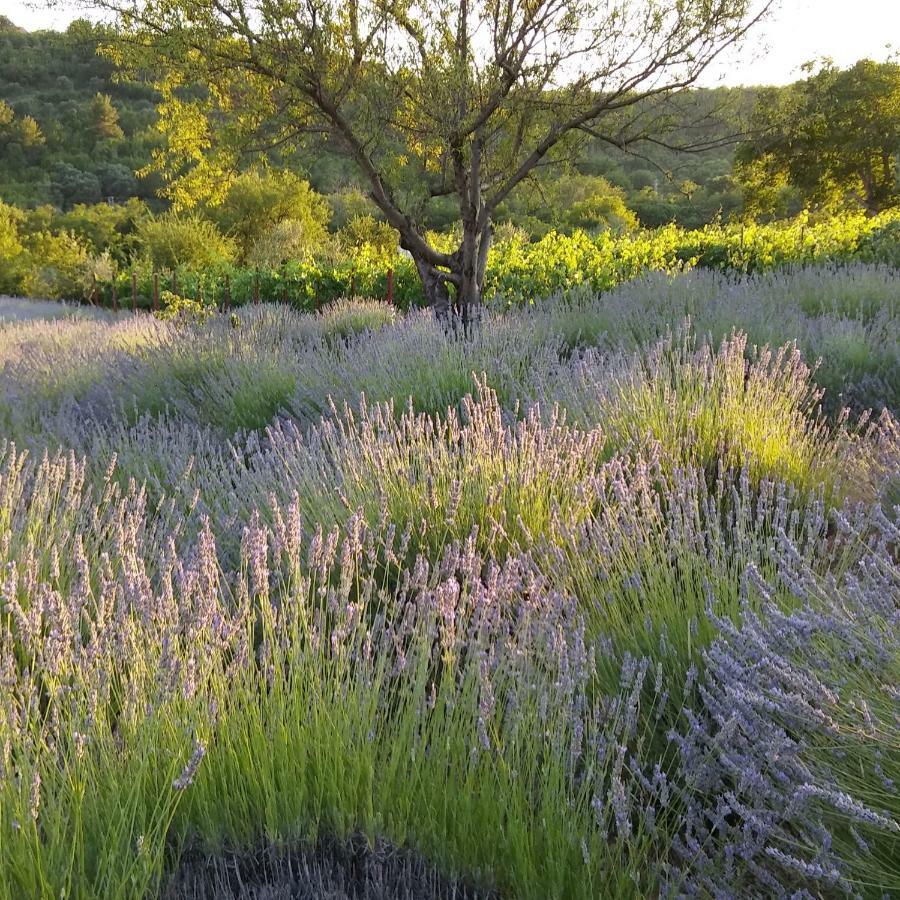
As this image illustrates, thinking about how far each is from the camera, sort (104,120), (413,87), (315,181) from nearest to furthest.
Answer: (413,87) < (315,181) < (104,120)

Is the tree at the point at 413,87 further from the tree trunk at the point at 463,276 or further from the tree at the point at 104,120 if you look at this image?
the tree at the point at 104,120

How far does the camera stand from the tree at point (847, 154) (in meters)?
33.8

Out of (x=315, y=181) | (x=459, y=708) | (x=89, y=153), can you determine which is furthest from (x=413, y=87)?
(x=89, y=153)

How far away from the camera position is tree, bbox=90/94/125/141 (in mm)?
57694

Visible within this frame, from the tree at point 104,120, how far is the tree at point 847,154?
44.9 m

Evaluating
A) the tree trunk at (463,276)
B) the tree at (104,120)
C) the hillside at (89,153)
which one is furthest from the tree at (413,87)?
the tree at (104,120)

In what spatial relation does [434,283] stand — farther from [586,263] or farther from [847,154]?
[847,154]

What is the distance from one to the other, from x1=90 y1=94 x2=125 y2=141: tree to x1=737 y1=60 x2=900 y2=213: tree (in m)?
44.9

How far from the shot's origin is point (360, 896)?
151 centimetres

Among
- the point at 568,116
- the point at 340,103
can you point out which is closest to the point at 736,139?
the point at 568,116

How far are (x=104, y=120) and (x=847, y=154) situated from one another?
50276mm

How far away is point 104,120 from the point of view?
192 feet

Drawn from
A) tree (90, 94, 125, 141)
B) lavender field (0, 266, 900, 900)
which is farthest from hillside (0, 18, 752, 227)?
lavender field (0, 266, 900, 900)

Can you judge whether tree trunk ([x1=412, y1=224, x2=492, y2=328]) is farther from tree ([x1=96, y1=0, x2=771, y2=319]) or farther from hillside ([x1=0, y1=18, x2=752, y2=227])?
hillside ([x1=0, y1=18, x2=752, y2=227])
